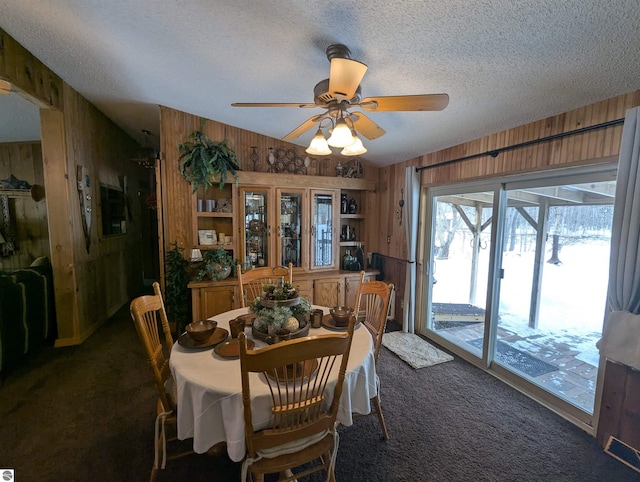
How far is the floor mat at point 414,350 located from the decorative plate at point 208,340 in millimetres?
2051

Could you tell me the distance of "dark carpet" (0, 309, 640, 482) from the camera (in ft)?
5.51

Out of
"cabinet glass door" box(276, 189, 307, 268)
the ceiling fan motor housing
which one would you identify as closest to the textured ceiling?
the ceiling fan motor housing

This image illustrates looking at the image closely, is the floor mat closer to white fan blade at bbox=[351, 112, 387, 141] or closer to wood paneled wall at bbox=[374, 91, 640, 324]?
wood paneled wall at bbox=[374, 91, 640, 324]

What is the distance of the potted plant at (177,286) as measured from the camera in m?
3.36

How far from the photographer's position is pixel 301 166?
395 cm

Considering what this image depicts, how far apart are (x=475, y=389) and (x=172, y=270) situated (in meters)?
3.47

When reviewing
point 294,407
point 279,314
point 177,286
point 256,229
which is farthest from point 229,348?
point 256,229

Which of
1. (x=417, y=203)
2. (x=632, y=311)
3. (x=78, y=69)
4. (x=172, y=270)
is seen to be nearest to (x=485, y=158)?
(x=417, y=203)

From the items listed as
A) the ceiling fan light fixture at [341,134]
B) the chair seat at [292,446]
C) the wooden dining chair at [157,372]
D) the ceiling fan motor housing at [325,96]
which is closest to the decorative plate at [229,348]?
the wooden dining chair at [157,372]

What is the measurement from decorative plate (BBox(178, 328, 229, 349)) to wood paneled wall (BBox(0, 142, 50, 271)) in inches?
164

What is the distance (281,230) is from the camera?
12.5 ft

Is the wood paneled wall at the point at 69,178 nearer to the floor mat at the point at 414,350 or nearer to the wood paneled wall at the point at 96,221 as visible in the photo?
the wood paneled wall at the point at 96,221

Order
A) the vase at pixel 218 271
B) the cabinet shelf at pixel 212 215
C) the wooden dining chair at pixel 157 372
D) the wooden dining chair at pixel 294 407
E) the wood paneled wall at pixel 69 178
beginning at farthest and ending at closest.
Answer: the cabinet shelf at pixel 212 215 → the vase at pixel 218 271 → the wood paneled wall at pixel 69 178 → the wooden dining chair at pixel 157 372 → the wooden dining chair at pixel 294 407

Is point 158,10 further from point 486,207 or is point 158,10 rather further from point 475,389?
point 475,389
